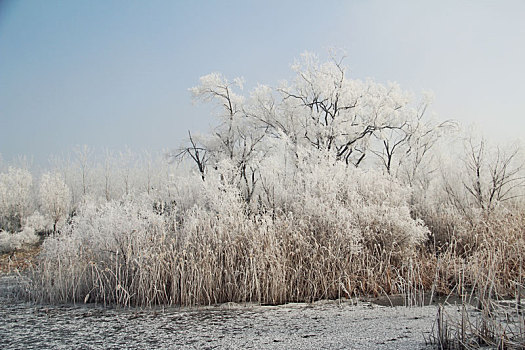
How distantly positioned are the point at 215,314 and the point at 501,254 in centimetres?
478

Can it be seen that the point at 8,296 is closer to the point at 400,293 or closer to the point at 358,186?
the point at 400,293

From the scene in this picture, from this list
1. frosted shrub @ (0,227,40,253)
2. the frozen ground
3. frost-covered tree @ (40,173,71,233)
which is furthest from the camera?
frost-covered tree @ (40,173,71,233)

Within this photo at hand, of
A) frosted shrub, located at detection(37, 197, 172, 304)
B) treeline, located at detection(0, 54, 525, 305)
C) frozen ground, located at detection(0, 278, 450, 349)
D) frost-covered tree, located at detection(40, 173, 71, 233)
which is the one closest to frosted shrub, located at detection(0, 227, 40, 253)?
frost-covered tree, located at detection(40, 173, 71, 233)

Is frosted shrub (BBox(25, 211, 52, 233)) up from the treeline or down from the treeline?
up

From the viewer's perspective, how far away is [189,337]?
4.36 meters

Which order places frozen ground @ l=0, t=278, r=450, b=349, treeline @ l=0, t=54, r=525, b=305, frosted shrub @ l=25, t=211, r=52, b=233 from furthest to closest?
frosted shrub @ l=25, t=211, r=52, b=233
treeline @ l=0, t=54, r=525, b=305
frozen ground @ l=0, t=278, r=450, b=349

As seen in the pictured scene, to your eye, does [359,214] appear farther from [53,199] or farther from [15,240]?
[53,199]

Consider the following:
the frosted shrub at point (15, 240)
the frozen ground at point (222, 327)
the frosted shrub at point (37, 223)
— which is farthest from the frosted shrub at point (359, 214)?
the frosted shrub at point (37, 223)

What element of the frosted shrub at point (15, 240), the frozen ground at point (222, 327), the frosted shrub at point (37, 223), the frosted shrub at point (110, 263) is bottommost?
the frozen ground at point (222, 327)

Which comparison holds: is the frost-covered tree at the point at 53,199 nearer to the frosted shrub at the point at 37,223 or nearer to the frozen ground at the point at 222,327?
the frosted shrub at the point at 37,223

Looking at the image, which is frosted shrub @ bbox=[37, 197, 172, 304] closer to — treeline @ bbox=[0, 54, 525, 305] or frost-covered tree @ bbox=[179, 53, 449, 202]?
treeline @ bbox=[0, 54, 525, 305]

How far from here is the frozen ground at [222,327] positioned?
396 centimetres

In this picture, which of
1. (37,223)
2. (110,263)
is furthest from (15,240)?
(110,263)

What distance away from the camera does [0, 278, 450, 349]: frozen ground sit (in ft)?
13.0
